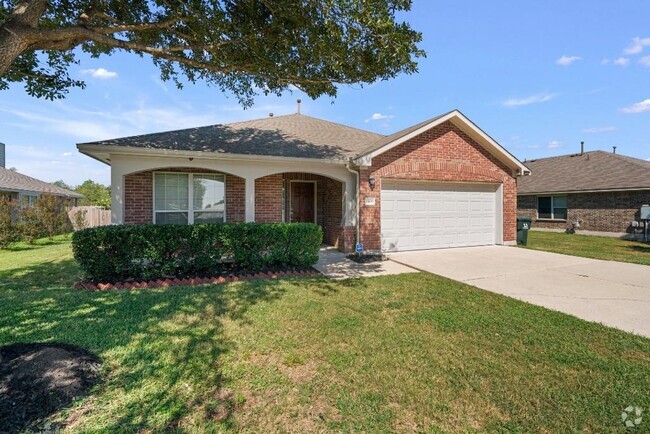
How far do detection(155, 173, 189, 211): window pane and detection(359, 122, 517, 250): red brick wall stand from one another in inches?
216

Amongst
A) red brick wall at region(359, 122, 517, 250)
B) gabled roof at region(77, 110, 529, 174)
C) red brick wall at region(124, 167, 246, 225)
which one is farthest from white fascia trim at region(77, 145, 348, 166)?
red brick wall at region(359, 122, 517, 250)

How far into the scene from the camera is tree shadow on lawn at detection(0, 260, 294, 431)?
269cm

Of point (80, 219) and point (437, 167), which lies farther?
point (80, 219)

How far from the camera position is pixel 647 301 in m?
5.58

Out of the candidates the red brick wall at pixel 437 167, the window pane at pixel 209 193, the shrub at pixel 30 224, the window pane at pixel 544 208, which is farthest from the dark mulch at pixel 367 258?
the window pane at pixel 544 208

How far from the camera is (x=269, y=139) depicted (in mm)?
10945

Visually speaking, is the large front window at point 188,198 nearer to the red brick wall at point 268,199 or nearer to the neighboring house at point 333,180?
the neighboring house at point 333,180

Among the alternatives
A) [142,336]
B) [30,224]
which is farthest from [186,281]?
[30,224]

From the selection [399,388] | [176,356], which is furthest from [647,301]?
[176,356]

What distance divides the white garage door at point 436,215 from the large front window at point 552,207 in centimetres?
1033

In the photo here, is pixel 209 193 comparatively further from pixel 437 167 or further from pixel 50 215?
pixel 50 215

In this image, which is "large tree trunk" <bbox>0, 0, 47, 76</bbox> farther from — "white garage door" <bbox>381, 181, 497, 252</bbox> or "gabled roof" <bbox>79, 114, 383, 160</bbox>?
"white garage door" <bbox>381, 181, 497, 252</bbox>

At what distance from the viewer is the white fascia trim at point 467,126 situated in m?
9.89

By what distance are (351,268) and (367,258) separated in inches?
57.6
